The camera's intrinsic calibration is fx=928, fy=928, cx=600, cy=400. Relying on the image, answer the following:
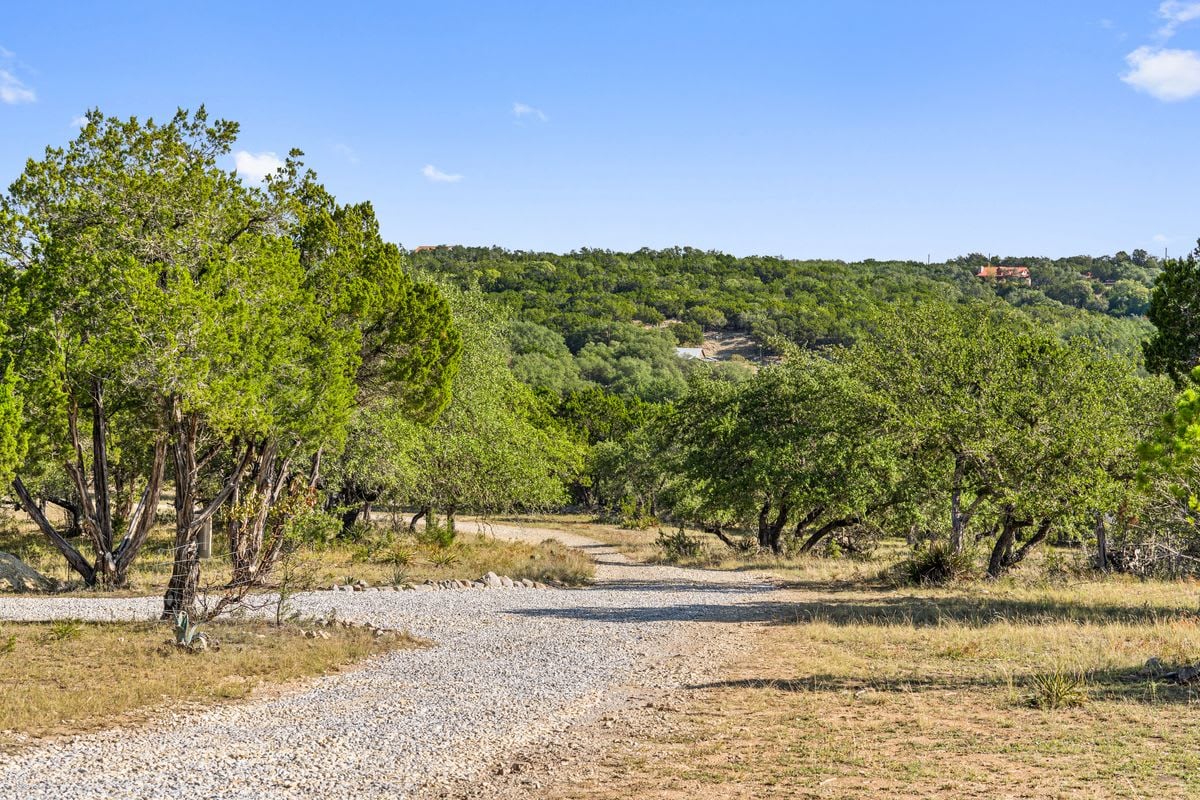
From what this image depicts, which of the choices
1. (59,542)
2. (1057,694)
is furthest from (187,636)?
(1057,694)

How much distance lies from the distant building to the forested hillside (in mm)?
2532

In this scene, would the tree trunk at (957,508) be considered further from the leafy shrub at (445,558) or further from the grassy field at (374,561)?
the leafy shrub at (445,558)

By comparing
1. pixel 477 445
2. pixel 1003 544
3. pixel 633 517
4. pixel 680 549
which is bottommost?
pixel 633 517

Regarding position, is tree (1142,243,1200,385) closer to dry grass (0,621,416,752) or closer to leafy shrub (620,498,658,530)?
dry grass (0,621,416,752)

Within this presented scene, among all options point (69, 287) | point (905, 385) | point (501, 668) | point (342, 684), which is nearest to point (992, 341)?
point (905, 385)

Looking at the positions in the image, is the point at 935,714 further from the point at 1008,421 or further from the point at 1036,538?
the point at 1036,538

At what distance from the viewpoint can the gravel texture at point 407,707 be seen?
788 centimetres

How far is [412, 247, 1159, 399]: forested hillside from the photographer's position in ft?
326

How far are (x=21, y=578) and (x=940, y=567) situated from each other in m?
21.0

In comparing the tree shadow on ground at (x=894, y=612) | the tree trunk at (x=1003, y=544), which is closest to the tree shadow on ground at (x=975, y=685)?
the tree shadow on ground at (x=894, y=612)

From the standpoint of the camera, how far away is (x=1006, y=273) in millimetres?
180125

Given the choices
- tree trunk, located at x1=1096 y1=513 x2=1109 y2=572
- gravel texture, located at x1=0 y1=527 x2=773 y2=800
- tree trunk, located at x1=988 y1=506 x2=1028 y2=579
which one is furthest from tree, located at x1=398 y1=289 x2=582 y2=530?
tree trunk, located at x1=1096 y1=513 x2=1109 y2=572

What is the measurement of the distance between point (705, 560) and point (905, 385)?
1131 cm

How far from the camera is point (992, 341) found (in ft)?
79.2
